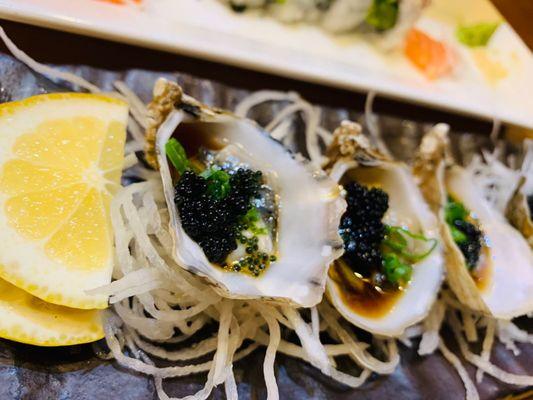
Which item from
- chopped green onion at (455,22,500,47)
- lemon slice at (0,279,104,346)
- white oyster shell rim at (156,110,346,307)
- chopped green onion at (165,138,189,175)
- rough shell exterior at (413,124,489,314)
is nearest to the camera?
lemon slice at (0,279,104,346)

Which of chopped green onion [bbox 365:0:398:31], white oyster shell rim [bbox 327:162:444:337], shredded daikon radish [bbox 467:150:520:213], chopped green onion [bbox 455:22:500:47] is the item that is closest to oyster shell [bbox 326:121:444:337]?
white oyster shell rim [bbox 327:162:444:337]

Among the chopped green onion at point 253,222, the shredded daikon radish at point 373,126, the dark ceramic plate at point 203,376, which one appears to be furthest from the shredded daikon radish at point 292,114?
the chopped green onion at point 253,222

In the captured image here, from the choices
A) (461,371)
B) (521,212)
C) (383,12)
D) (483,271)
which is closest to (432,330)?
(461,371)

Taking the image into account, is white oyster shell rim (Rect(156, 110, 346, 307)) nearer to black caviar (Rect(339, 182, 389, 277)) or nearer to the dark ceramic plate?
black caviar (Rect(339, 182, 389, 277))

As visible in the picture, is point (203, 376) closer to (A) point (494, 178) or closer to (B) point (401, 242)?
(B) point (401, 242)

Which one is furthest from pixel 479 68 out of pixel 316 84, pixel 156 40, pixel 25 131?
pixel 25 131
